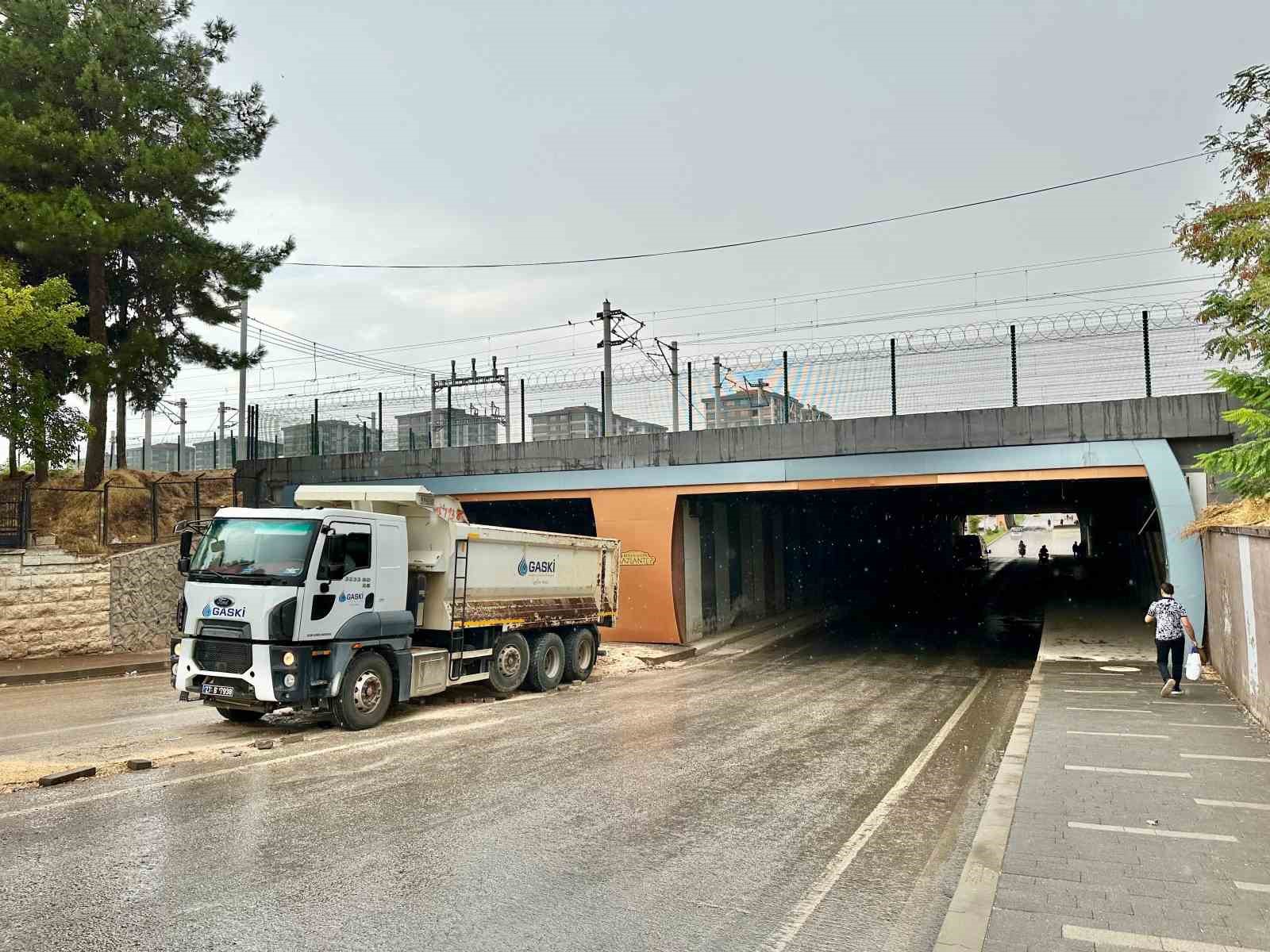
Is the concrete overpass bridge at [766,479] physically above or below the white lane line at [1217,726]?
above

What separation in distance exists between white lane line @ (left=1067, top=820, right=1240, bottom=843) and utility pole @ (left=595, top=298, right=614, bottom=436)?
16742 millimetres

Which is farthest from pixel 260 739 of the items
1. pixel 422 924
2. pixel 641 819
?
pixel 422 924

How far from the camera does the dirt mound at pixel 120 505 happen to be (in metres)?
A: 19.1

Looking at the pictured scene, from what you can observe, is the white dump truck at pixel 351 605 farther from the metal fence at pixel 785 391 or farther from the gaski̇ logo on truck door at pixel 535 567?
the metal fence at pixel 785 391

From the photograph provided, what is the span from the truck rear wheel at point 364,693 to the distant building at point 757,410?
1129cm

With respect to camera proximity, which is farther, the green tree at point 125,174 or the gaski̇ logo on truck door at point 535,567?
the green tree at point 125,174

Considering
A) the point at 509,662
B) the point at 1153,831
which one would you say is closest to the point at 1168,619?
the point at 1153,831

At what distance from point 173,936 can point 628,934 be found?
98.2 inches

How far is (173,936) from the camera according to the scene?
15.4ft

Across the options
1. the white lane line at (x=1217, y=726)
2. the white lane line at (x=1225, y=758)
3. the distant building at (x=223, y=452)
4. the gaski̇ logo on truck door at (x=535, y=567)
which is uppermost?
the distant building at (x=223, y=452)

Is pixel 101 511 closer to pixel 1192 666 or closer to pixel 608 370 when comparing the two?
pixel 608 370

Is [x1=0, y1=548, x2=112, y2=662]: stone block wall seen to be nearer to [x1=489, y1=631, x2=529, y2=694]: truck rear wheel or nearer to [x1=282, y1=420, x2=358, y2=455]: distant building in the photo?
[x1=282, y1=420, x2=358, y2=455]: distant building

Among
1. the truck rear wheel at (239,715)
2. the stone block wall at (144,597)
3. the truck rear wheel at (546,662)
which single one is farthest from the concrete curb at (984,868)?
Result: the stone block wall at (144,597)

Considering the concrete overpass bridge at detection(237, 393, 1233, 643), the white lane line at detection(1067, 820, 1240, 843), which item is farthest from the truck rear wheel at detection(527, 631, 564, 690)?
the white lane line at detection(1067, 820, 1240, 843)
